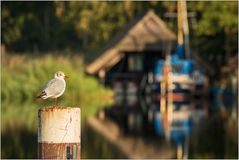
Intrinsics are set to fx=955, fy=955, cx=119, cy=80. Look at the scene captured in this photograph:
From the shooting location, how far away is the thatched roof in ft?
149

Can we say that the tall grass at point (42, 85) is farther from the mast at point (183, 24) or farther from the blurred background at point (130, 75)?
the mast at point (183, 24)

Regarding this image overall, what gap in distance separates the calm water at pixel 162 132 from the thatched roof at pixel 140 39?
422 inches

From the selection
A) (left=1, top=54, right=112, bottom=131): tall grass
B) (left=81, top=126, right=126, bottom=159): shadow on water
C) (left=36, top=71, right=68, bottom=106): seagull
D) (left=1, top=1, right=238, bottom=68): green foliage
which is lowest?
(left=81, top=126, right=126, bottom=159): shadow on water

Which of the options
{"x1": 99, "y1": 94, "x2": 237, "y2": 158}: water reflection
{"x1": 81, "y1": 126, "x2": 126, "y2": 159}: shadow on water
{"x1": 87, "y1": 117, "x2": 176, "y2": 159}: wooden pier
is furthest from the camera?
{"x1": 99, "y1": 94, "x2": 237, "y2": 158}: water reflection

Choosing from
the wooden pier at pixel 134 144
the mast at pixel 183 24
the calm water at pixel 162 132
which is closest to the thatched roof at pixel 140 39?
the mast at pixel 183 24

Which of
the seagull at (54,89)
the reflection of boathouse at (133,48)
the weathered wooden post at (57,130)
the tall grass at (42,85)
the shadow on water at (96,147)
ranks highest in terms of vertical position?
the reflection of boathouse at (133,48)

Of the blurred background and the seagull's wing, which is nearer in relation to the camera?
the seagull's wing

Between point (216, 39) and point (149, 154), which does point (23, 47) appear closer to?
point (216, 39)

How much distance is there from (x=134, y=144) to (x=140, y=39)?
24.2 m

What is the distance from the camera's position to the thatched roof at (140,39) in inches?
1783

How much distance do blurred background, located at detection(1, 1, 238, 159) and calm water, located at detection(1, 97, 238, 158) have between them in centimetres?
3

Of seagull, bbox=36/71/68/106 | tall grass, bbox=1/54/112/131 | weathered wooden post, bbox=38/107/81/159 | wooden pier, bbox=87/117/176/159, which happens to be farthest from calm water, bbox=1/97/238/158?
weathered wooden post, bbox=38/107/81/159

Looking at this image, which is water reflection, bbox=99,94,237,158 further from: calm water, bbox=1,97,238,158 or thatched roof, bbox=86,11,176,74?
thatched roof, bbox=86,11,176,74

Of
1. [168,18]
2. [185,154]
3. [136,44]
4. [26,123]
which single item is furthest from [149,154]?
[168,18]
